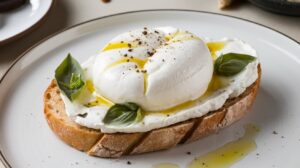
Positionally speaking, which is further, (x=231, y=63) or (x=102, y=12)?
(x=102, y=12)

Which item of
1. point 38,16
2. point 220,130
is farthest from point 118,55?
point 38,16

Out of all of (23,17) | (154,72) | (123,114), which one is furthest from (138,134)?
(23,17)

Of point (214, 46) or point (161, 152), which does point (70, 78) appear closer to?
point (161, 152)

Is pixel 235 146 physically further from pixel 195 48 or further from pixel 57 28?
pixel 57 28

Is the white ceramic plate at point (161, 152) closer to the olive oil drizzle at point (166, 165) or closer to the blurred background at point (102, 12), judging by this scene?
the olive oil drizzle at point (166, 165)

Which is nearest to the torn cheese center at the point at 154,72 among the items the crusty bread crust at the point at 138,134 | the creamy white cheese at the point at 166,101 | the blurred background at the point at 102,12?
the creamy white cheese at the point at 166,101

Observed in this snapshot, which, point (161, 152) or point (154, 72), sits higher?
point (154, 72)
